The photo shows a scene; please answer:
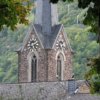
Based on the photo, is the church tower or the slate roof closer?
the slate roof

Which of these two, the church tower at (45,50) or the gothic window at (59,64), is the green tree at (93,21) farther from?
the gothic window at (59,64)

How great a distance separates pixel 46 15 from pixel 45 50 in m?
3.13

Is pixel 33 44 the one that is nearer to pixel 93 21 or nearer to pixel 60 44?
pixel 60 44

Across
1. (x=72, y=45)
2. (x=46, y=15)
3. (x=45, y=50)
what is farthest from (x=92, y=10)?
(x=72, y=45)

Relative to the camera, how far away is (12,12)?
1162cm

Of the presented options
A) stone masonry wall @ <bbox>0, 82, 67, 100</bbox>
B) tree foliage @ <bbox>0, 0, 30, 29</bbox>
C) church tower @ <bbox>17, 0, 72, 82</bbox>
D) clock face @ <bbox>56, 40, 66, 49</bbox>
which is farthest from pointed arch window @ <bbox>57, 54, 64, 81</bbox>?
tree foliage @ <bbox>0, 0, 30, 29</bbox>

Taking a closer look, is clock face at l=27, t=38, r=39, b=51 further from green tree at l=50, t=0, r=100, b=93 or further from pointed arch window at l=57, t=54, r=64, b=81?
green tree at l=50, t=0, r=100, b=93

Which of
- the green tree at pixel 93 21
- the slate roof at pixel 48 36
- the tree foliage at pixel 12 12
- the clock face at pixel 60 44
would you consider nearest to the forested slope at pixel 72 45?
the clock face at pixel 60 44

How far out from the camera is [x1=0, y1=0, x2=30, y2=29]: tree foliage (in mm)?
11531

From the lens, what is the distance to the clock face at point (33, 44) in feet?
174

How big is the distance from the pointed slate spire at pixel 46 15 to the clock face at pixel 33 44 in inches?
53.8

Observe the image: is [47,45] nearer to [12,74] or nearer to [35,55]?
[35,55]

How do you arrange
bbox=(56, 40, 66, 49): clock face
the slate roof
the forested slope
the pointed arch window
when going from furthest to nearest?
the forested slope < the pointed arch window < bbox=(56, 40, 66, 49): clock face < the slate roof

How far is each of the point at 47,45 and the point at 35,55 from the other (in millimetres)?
1799
